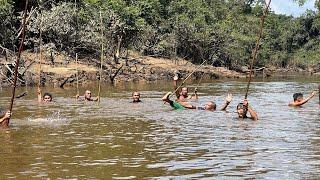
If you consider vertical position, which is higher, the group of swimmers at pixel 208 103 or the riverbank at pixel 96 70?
the riverbank at pixel 96 70

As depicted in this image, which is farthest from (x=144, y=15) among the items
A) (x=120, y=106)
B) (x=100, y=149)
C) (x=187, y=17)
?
(x=100, y=149)

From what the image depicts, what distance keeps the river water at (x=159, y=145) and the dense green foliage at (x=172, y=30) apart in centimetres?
2071

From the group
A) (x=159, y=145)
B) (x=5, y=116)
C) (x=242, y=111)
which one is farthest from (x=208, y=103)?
(x=159, y=145)

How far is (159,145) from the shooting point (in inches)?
432

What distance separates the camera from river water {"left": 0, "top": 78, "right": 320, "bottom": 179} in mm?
8344

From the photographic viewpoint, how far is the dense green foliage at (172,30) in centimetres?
3888

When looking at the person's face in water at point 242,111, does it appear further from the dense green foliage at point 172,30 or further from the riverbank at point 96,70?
the dense green foliage at point 172,30

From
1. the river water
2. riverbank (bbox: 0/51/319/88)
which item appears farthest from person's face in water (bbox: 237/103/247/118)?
riverbank (bbox: 0/51/319/88)

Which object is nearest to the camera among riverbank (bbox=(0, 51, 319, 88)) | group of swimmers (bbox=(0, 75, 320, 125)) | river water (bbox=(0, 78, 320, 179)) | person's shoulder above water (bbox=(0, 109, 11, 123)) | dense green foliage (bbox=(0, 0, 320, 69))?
river water (bbox=(0, 78, 320, 179))

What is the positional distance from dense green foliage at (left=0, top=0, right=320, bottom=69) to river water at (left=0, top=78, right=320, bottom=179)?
20710mm

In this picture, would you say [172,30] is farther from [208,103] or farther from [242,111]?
[242,111]

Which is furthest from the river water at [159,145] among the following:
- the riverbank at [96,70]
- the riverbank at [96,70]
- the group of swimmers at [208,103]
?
the riverbank at [96,70]

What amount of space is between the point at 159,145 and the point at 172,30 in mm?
42626

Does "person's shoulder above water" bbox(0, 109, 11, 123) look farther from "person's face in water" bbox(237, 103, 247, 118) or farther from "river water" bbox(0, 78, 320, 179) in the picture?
"person's face in water" bbox(237, 103, 247, 118)
